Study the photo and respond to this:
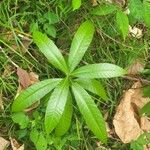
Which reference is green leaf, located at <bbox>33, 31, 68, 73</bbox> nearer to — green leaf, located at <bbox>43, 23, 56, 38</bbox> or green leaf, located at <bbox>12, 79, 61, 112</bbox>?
green leaf, located at <bbox>12, 79, 61, 112</bbox>

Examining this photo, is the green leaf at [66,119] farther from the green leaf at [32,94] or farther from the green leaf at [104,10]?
the green leaf at [104,10]

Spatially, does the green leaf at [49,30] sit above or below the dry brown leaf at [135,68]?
above

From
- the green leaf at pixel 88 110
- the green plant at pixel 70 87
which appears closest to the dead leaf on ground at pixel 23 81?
the green plant at pixel 70 87

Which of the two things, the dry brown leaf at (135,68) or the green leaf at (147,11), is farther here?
the dry brown leaf at (135,68)

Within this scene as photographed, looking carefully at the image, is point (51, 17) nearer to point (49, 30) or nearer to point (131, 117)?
point (49, 30)

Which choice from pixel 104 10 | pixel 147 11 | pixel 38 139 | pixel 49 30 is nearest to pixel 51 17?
pixel 49 30

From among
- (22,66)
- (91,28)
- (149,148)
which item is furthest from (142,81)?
(22,66)
